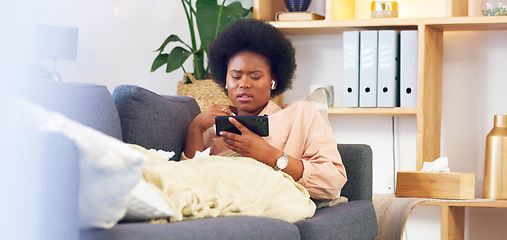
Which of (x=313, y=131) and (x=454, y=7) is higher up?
(x=454, y=7)

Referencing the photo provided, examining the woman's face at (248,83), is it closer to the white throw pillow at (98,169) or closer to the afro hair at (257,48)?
the afro hair at (257,48)

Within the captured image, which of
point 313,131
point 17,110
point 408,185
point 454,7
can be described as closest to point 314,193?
point 313,131

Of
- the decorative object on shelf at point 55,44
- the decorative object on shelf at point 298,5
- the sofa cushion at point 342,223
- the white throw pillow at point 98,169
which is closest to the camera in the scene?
the white throw pillow at point 98,169

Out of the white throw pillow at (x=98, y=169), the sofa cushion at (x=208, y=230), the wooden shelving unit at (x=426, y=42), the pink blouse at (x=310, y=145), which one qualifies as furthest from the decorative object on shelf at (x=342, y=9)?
the white throw pillow at (x=98, y=169)

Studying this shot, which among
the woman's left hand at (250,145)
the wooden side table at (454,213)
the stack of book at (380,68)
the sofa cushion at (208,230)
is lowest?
the wooden side table at (454,213)

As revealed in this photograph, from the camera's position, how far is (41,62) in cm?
317

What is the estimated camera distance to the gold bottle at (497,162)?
2852 millimetres

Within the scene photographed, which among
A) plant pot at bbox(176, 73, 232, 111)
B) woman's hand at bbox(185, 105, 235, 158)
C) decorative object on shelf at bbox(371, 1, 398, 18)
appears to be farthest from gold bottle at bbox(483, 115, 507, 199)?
woman's hand at bbox(185, 105, 235, 158)

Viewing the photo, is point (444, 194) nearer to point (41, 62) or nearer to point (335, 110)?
point (335, 110)

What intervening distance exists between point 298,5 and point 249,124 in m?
1.36

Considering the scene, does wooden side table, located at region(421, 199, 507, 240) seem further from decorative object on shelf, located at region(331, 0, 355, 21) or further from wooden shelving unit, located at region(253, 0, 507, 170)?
decorative object on shelf, located at region(331, 0, 355, 21)

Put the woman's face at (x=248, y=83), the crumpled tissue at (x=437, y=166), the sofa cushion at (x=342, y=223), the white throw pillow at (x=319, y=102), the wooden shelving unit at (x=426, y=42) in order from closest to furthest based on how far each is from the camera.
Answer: the sofa cushion at (x=342, y=223), the woman's face at (x=248, y=83), the white throw pillow at (x=319, y=102), the crumpled tissue at (x=437, y=166), the wooden shelving unit at (x=426, y=42)

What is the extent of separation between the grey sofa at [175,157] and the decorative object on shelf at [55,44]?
3.11 ft

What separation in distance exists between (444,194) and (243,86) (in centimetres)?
108
